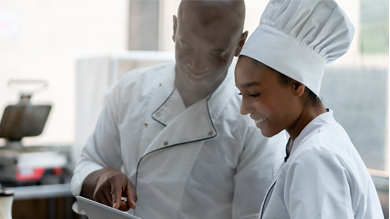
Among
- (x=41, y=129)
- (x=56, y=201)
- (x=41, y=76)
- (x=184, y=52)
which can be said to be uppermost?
(x=184, y=52)

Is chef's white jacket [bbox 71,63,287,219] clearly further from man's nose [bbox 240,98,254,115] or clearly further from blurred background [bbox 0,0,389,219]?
blurred background [bbox 0,0,389,219]

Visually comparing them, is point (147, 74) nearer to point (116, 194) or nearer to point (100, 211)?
point (116, 194)

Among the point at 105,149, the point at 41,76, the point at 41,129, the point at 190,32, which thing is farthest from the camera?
the point at 41,76

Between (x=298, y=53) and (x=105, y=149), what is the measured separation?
698mm

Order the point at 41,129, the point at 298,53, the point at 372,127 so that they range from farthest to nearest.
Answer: the point at 41,129 → the point at 372,127 → the point at 298,53

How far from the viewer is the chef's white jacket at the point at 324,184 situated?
0.71 m

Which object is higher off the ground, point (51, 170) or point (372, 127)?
point (372, 127)

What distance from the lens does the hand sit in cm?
103

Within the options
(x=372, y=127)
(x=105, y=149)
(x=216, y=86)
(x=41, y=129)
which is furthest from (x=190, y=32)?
(x=41, y=129)

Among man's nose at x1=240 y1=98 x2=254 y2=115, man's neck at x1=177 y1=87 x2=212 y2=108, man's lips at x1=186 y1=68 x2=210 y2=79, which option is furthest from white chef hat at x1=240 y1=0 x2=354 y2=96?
man's neck at x1=177 y1=87 x2=212 y2=108

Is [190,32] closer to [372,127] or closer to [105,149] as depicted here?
[105,149]

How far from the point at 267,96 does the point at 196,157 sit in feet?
1.18

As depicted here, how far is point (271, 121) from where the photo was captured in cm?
89

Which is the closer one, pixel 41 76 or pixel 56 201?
pixel 56 201
